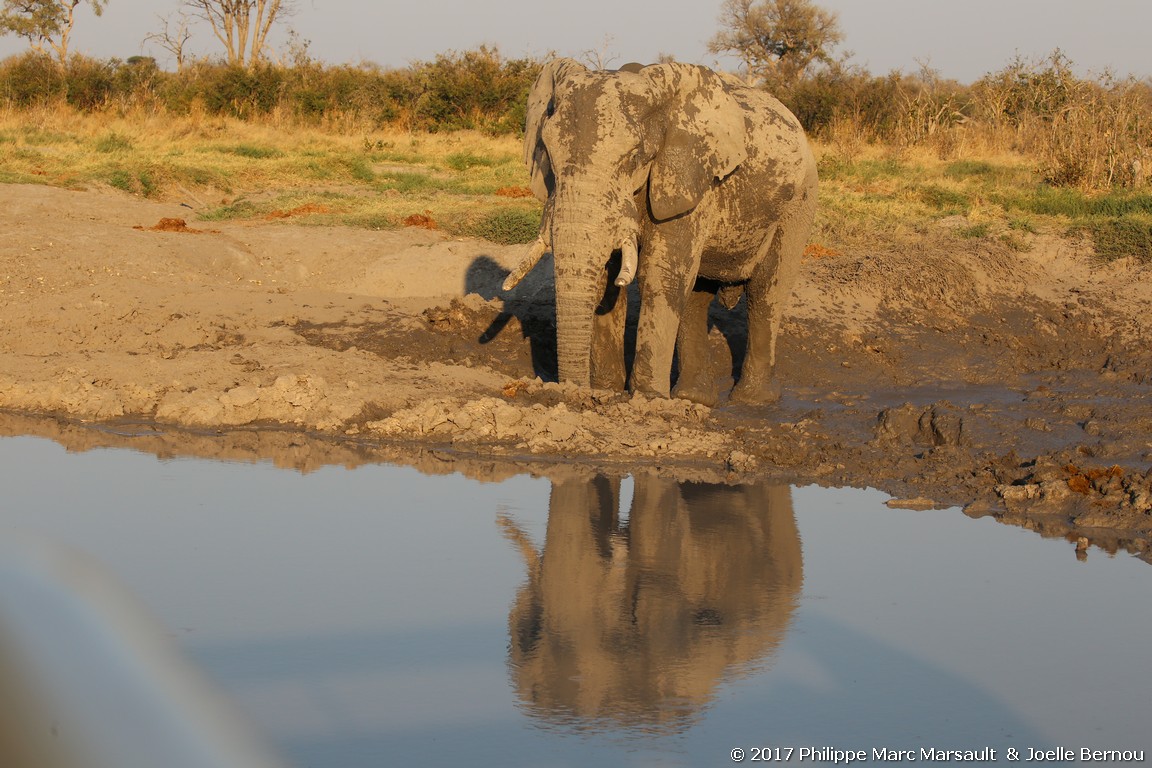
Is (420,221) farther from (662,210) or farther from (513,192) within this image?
(662,210)

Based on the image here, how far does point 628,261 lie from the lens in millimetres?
8719

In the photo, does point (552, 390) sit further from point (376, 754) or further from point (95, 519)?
point (376, 754)

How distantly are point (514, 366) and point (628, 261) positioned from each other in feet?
7.57

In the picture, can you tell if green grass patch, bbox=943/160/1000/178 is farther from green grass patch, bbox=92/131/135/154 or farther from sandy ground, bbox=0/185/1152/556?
green grass patch, bbox=92/131/135/154

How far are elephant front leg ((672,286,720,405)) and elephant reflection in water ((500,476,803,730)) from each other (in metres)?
2.70

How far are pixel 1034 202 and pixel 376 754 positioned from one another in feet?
50.6

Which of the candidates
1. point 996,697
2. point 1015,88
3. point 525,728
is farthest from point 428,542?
point 1015,88

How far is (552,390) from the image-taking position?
30.0 ft

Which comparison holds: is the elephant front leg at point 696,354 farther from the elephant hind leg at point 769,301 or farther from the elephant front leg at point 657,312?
the elephant front leg at point 657,312

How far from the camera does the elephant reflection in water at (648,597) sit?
4.24m

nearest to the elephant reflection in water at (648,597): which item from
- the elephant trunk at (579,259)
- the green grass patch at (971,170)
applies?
the elephant trunk at (579,259)

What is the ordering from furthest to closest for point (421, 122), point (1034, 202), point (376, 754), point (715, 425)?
point (421, 122) → point (1034, 202) → point (715, 425) → point (376, 754)

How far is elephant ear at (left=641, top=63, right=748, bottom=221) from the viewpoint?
905 cm

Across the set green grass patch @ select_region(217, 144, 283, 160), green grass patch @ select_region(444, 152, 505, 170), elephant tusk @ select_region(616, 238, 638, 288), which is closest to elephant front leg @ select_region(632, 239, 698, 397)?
elephant tusk @ select_region(616, 238, 638, 288)
